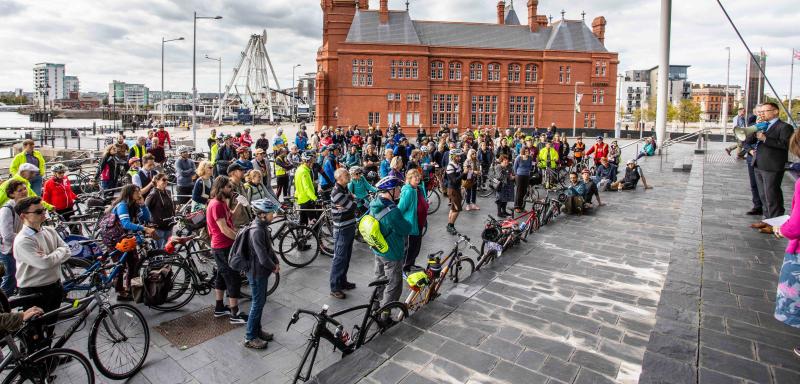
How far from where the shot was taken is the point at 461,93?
52.5m

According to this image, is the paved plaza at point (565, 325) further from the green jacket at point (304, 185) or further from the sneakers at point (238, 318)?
the green jacket at point (304, 185)

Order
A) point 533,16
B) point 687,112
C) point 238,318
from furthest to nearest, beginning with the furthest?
point 687,112 < point 533,16 < point 238,318

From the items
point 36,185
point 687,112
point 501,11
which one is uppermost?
point 501,11

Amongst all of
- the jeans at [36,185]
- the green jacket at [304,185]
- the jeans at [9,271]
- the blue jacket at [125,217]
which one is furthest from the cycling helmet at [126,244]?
the jeans at [36,185]

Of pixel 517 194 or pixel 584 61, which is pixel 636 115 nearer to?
pixel 584 61

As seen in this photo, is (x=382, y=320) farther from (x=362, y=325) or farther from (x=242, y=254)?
(x=242, y=254)

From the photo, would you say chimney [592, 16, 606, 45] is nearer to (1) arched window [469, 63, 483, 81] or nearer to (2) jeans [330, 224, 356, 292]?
(1) arched window [469, 63, 483, 81]

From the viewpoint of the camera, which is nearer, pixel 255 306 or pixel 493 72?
pixel 255 306

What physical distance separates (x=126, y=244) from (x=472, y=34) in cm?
5364

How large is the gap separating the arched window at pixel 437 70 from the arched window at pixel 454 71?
2.90 ft

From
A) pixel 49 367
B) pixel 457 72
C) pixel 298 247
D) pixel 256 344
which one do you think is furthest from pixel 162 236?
pixel 457 72

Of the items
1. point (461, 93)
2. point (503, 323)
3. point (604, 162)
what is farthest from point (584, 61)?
point (503, 323)

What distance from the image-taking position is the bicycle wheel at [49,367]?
375cm

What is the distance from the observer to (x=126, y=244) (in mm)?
6176
